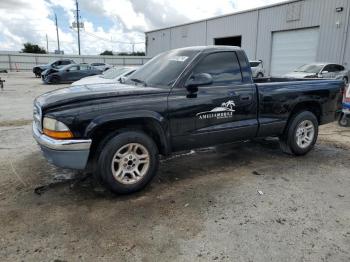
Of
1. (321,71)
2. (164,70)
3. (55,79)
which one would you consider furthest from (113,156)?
(55,79)

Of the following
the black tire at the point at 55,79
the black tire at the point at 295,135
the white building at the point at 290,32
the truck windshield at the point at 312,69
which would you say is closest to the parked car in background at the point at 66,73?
the black tire at the point at 55,79

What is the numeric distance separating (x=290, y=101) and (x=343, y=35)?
18.2 m

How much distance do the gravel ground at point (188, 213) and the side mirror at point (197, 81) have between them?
4.31 feet

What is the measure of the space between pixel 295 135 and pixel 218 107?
1.88m

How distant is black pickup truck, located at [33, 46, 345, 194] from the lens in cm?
358

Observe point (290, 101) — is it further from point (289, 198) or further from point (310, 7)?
point (310, 7)

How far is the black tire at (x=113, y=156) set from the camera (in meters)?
3.68

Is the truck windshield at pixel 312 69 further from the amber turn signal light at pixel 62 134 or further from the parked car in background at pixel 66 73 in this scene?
the amber turn signal light at pixel 62 134

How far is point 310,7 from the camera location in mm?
22000

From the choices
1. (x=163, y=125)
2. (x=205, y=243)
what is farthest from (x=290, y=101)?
(x=205, y=243)

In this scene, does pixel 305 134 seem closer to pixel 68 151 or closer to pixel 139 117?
pixel 139 117

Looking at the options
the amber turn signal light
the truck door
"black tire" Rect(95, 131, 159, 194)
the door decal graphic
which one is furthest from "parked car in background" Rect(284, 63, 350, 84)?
the amber turn signal light

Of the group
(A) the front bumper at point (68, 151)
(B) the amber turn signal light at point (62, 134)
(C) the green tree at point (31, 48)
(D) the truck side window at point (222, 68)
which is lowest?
(A) the front bumper at point (68, 151)

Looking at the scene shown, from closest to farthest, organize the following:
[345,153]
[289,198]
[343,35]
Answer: [289,198]
[345,153]
[343,35]
